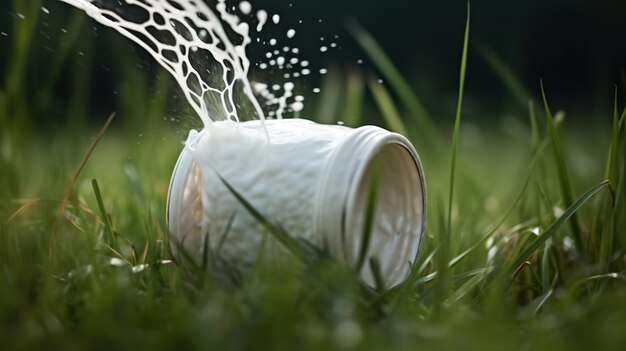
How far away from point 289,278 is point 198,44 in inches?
14.2

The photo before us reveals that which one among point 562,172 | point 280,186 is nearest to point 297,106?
point 280,186

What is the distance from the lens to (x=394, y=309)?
901 mm

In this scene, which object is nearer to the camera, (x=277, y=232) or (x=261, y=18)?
(x=277, y=232)

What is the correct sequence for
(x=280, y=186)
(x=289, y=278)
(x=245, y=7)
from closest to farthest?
(x=289, y=278), (x=280, y=186), (x=245, y=7)

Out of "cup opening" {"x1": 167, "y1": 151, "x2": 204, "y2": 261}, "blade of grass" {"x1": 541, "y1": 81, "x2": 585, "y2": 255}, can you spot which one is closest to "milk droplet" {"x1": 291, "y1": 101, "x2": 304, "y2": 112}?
"cup opening" {"x1": 167, "y1": 151, "x2": 204, "y2": 261}

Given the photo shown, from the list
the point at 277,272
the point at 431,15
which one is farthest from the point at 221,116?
the point at 431,15

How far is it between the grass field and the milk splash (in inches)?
3.5

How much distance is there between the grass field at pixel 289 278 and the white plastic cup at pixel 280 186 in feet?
0.14

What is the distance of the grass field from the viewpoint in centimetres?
79

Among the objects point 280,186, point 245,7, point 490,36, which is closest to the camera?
point 280,186

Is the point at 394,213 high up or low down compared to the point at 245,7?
down

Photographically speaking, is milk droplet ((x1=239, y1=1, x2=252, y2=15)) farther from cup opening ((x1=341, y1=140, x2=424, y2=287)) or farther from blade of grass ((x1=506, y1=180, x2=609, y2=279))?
blade of grass ((x1=506, y1=180, x2=609, y2=279))

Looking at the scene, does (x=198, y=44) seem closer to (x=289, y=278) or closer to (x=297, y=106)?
(x=297, y=106)

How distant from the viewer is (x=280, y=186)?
1011 millimetres
